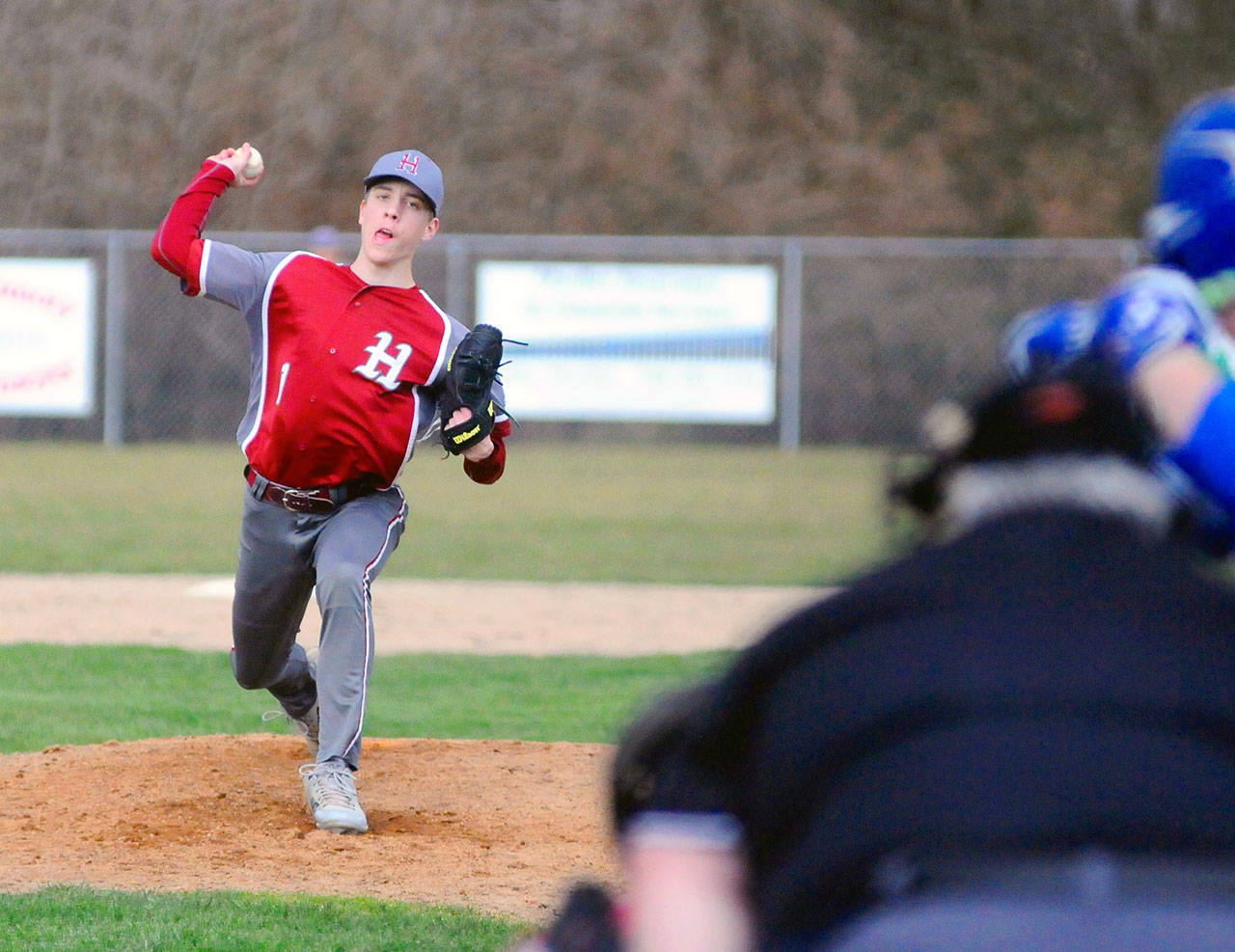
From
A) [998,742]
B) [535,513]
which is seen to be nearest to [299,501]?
[998,742]

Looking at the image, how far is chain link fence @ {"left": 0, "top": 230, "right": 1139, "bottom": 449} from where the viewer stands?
21984 millimetres

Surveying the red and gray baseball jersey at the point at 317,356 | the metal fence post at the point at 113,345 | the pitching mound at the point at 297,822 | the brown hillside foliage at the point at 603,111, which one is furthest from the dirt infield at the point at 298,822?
the brown hillside foliage at the point at 603,111

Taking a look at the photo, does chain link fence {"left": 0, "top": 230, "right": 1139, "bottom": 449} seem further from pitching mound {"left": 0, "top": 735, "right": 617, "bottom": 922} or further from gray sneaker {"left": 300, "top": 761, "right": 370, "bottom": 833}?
gray sneaker {"left": 300, "top": 761, "right": 370, "bottom": 833}

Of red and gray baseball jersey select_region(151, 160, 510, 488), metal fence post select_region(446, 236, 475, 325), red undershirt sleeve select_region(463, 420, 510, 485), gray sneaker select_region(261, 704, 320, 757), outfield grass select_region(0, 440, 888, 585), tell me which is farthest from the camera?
metal fence post select_region(446, 236, 475, 325)

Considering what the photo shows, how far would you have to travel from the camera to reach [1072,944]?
143cm

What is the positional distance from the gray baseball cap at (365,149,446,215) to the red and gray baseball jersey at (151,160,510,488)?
0.32 m

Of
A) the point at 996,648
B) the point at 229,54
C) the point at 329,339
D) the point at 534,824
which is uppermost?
the point at 229,54

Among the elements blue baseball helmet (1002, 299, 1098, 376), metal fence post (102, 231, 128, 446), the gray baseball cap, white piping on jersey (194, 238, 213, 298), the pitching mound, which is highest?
metal fence post (102, 231, 128, 446)

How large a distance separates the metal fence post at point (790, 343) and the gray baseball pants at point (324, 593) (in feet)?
52.8

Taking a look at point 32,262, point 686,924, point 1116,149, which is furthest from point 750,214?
point 686,924

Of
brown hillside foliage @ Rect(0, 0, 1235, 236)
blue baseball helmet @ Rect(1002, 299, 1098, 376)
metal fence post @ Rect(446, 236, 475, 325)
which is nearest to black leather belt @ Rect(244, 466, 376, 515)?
blue baseball helmet @ Rect(1002, 299, 1098, 376)

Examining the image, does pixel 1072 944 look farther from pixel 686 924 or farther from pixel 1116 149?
pixel 1116 149

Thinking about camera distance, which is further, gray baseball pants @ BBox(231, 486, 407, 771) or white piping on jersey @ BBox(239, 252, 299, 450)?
white piping on jersey @ BBox(239, 252, 299, 450)

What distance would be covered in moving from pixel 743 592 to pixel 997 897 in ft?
31.9
